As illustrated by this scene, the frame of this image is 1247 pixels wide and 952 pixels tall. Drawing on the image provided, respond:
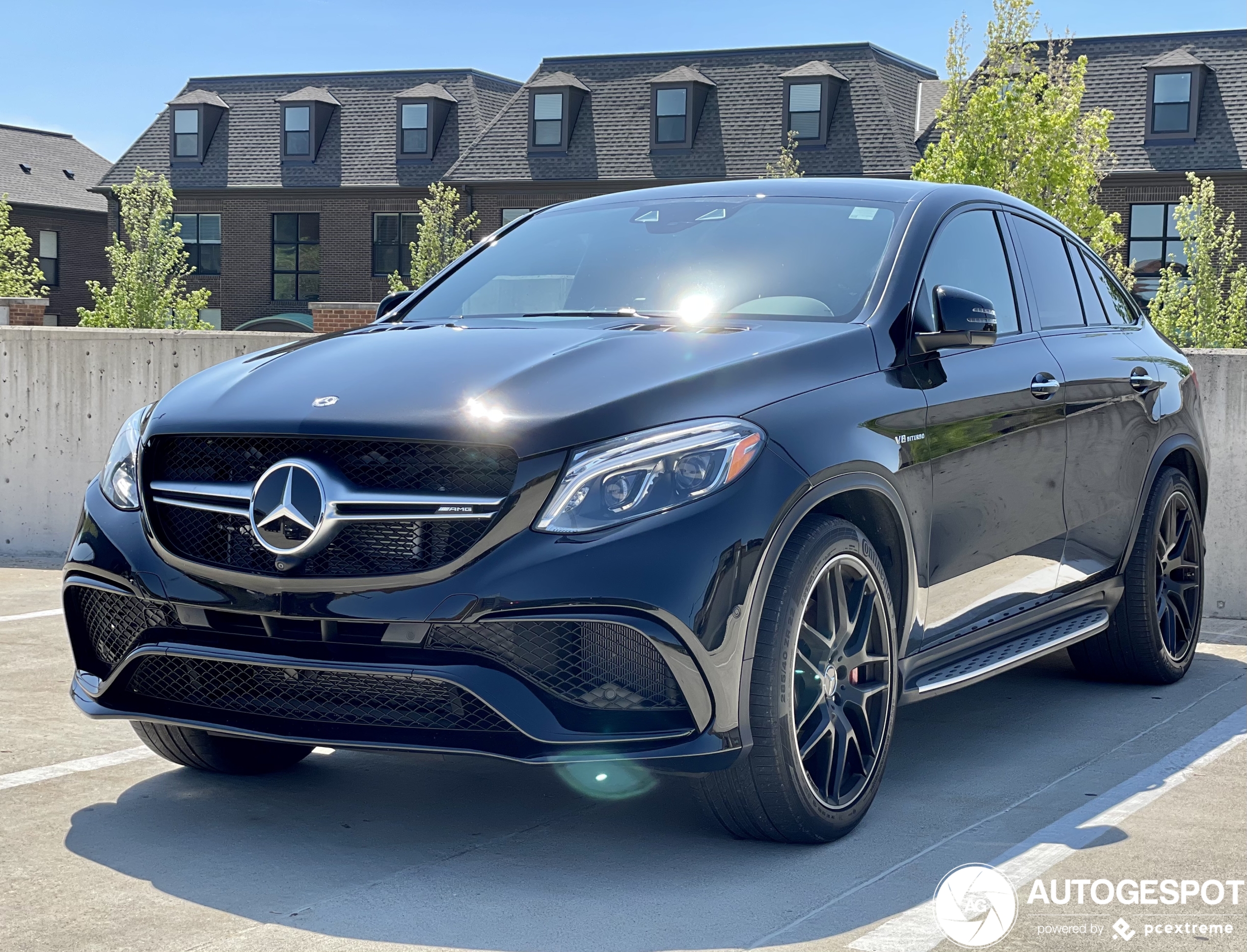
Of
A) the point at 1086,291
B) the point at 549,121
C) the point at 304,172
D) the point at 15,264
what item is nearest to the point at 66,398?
the point at 1086,291

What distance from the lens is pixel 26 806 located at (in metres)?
4.77

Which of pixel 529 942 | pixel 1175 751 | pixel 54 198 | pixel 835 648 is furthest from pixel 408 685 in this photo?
pixel 54 198

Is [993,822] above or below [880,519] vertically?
below

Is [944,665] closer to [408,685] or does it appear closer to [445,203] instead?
[408,685]

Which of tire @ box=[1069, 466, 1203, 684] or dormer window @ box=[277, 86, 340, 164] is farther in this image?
dormer window @ box=[277, 86, 340, 164]

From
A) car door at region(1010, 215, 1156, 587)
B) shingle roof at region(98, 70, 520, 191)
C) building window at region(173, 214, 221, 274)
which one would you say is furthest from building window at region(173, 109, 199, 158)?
car door at region(1010, 215, 1156, 587)

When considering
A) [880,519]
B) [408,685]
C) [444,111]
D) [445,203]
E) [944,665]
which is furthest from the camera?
[444,111]

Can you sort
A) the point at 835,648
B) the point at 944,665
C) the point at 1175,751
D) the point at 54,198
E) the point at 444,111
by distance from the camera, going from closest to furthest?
the point at 835,648 → the point at 944,665 → the point at 1175,751 → the point at 444,111 → the point at 54,198

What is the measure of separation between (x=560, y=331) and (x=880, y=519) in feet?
3.45

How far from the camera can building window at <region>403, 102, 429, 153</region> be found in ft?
162

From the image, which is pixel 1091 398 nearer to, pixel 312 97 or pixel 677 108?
pixel 677 108

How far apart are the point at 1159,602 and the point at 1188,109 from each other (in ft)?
120

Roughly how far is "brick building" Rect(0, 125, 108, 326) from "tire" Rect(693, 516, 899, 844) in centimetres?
5525

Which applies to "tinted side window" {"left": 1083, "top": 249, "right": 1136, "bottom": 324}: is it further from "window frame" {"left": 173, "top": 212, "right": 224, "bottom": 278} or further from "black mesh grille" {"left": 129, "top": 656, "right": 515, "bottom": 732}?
"window frame" {"left": 173, "top": 212, "right": 224, "bottom": 278}
